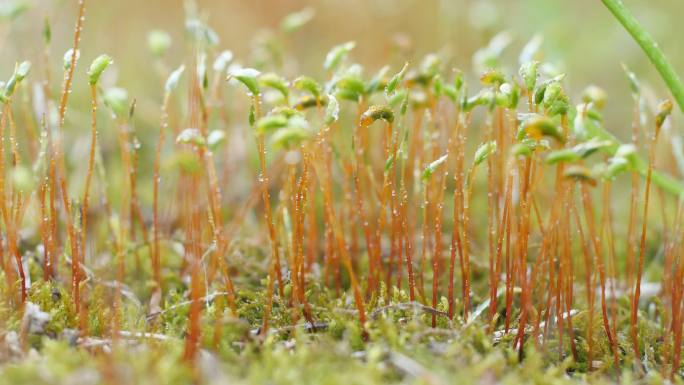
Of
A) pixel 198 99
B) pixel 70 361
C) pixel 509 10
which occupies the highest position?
pixel 509 10

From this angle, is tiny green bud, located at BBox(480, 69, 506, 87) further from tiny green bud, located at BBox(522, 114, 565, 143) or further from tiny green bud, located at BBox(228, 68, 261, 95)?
tiny green bud, located at BBox(228, 68, 261, 95)

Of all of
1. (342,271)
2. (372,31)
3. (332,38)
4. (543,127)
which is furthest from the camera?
(332,38)

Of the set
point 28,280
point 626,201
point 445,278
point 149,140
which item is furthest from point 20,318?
point 626,201

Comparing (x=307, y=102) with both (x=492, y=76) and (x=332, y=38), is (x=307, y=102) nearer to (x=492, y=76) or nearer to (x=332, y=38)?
(x=492, y=76)

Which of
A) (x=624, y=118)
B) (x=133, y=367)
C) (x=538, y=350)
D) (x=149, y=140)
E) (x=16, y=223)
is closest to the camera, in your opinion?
(x=133, y=367)

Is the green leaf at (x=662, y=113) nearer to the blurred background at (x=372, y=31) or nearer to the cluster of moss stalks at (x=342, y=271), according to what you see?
the cluster of moss stalks at (x=342, y=271)

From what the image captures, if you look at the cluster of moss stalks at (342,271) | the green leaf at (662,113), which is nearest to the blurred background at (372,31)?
the cluster of moss stalks at (342,271)

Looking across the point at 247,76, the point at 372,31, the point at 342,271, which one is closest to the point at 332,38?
the point at 372,31

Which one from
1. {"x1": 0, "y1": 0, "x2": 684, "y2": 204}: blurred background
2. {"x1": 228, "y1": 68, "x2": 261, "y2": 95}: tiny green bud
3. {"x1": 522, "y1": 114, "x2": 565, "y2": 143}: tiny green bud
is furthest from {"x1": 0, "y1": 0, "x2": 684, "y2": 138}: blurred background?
{"x1": 522, "y1": 114, "x2": 565, "y2": 143}: tiny green bud

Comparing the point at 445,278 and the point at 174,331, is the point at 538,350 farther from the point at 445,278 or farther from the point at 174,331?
the point at 174,331
